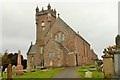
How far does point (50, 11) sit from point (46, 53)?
1255 cm

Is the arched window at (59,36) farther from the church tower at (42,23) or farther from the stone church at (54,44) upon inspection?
the church tower at (42,23)

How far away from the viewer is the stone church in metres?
48.6

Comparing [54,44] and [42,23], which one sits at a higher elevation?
[42,23]

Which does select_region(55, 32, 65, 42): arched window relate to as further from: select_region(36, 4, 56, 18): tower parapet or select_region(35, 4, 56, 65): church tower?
select_region(36, 4, 56, 18): tower parapet

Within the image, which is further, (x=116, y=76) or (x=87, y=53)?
(x=87, y=53)

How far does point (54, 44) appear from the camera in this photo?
48.9 m

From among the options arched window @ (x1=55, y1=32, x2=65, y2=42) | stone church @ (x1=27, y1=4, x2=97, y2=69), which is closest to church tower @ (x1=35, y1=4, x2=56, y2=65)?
stone church @ (x1=27, y1=4, x2=97, y2=69)

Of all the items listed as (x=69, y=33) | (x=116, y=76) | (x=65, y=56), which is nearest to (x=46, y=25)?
(x=69, y=33)

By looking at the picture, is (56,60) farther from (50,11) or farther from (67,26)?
(50,11)

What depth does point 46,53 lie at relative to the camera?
49.8 metres

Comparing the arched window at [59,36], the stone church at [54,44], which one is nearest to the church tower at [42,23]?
the stone church at [54,44]

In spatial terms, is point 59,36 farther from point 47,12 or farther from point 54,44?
point 47,12

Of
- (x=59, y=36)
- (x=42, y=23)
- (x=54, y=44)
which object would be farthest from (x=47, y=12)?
(x=54, y=44)

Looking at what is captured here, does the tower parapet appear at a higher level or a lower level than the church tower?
higher
